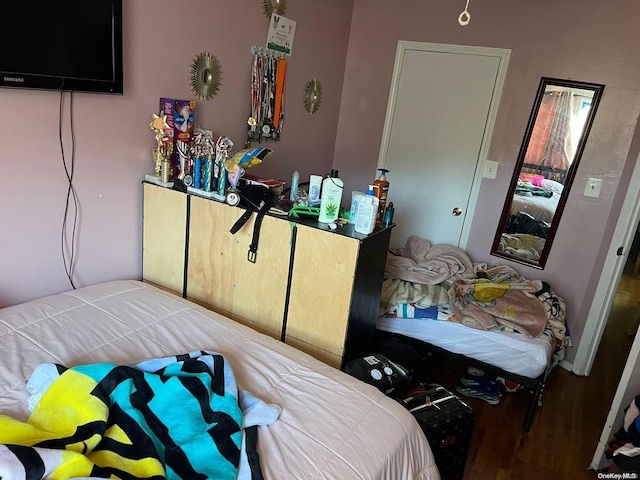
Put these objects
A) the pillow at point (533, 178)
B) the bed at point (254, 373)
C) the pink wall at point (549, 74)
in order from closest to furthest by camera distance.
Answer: the bed at point (254, 373) → the pink wall at point (549, 74) → the pillow at point (533, 178)

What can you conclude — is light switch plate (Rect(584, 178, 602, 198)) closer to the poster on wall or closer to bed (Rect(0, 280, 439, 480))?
the poster on wall

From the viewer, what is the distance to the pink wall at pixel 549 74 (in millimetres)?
2729

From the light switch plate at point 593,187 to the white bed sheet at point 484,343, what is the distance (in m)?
1.03

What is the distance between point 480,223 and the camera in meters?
3.24

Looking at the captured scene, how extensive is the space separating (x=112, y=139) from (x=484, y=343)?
2.08 meters

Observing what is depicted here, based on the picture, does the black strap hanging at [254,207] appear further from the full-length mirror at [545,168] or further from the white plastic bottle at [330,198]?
the full-length mirror at [545,168]

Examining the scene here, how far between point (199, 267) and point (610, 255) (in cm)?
237

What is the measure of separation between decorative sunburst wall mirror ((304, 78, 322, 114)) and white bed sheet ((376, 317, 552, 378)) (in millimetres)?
1539

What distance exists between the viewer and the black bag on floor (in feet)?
5.77

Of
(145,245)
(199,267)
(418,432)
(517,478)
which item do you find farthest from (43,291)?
(517,478)

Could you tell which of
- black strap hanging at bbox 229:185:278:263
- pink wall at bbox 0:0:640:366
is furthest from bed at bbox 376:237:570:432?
black strap hanging at bbox 229:185:278:263

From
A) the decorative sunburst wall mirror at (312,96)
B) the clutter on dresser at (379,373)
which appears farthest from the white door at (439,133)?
the clutter on dresser at (379,373)

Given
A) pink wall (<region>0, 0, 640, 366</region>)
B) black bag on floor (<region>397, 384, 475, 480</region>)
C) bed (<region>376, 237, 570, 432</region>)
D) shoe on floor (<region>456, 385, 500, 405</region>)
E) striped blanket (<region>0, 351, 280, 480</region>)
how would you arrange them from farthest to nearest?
shoe on floor (<region>456, 385, 500, 405</region>)
bed (<region>376, 237, 570, 432</region>)
pink wall (<region>0, 0, 640, 366</region>)
black bag on floor (<region>397, 384, 475, 480</region>)
striped blanket (<region>0, 351, 280, 480</region>)

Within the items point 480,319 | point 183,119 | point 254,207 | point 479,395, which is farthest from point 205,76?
point 479,395
